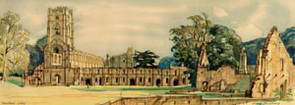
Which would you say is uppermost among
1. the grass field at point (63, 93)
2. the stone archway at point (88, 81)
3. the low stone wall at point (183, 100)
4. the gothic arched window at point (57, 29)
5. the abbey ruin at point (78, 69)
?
the gothic arched window at point (57, 29)

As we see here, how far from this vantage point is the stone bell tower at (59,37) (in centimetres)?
1160

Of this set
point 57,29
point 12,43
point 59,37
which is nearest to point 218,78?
point 59,37

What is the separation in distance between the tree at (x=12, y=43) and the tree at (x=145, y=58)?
9.54 feet

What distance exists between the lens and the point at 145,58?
36.8ft

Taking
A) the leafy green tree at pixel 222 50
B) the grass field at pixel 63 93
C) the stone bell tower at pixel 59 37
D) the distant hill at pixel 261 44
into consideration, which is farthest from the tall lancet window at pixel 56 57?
the distant hill at pixel 261 44

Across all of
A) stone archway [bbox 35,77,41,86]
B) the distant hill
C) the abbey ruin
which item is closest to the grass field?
stone archway [bbox 35,77,41,86]

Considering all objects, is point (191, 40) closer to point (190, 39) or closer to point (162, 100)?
point (190, 39)

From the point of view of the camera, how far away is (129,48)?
11320 mm

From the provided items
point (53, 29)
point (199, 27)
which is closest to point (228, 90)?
point (199, 27)

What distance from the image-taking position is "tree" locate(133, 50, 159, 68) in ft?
36.6

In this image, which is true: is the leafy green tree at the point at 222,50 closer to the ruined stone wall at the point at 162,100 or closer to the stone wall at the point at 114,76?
the stone wall at the point at 114,76

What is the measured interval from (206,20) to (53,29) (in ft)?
13.4

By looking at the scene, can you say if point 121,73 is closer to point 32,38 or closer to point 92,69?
point 92,69

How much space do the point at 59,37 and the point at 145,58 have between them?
2.60 m
